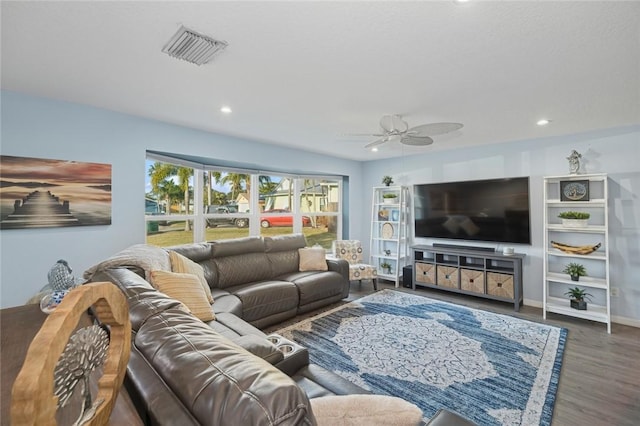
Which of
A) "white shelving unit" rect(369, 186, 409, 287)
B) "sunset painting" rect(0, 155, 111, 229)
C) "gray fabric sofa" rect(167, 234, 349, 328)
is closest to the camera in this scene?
"sunset painting" rect(0, 155, 111, 229)

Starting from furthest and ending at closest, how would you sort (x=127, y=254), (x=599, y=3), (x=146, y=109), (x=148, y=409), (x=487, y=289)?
(x=487, y=289)
(x=146, y=109)
(x=127, y=254)
(x=599, y=3)
(x=148, y=409)

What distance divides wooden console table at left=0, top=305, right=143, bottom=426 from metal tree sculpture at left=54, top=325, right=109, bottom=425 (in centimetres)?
16

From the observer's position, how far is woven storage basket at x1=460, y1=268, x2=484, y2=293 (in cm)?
428

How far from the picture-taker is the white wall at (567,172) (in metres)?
3.48

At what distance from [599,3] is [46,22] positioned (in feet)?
9.43

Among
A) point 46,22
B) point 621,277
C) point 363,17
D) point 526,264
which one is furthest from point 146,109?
point 621,277

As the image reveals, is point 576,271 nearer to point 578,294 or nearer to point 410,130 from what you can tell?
point 578,294

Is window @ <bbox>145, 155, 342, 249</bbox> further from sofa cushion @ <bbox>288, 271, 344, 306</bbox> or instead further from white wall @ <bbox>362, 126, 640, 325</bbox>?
white wall @ <bbox>362, 126, 640, 325</bbox>

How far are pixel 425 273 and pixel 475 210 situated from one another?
1.29m

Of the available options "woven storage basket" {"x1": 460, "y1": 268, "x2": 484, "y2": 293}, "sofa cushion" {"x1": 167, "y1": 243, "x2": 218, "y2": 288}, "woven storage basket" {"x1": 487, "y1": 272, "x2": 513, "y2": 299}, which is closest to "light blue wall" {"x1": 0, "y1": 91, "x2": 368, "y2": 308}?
"sofa cushion" {"x1": 167, "y1": 243, "x2": 218, "y2": 288}

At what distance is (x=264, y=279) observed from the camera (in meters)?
3.80

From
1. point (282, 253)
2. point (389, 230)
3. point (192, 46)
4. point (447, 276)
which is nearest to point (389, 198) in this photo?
point (389, 230)

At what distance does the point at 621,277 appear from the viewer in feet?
11.6

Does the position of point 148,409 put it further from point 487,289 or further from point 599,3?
point 487,289
